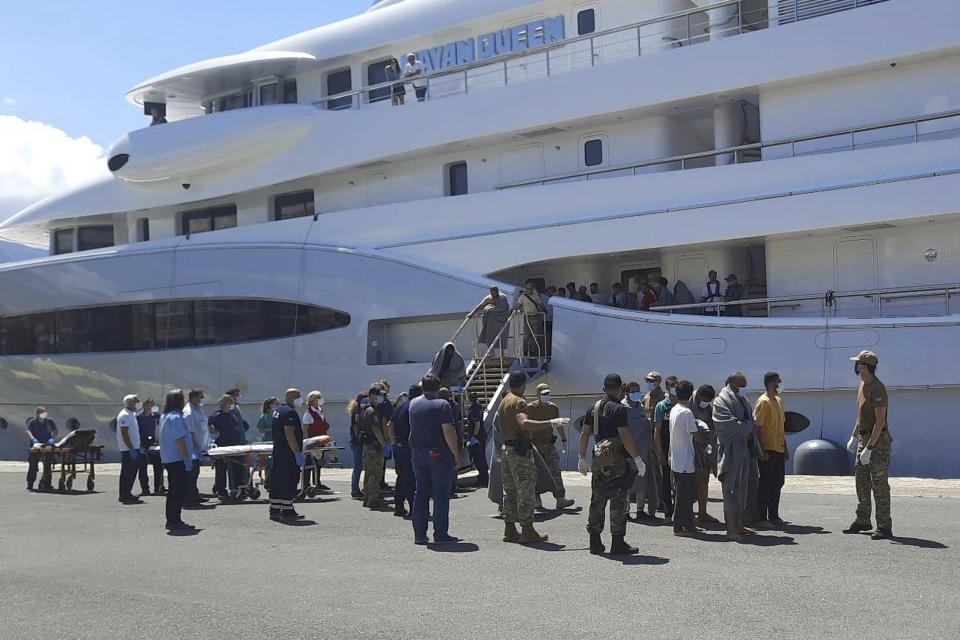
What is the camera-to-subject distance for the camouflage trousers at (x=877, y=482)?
9.17m

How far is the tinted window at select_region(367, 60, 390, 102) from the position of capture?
22.1m

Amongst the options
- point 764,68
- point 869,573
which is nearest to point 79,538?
point 869,573

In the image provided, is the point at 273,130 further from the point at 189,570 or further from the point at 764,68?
the point at 189,570

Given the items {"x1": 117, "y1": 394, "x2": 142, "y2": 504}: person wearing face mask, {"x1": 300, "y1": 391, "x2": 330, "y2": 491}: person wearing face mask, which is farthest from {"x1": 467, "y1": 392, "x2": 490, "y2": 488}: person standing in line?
{"x1": 117, "y1": 394, "x2": 142, "y2": 504}: person wearing face mask

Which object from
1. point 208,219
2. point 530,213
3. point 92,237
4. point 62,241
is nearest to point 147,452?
point 530,213

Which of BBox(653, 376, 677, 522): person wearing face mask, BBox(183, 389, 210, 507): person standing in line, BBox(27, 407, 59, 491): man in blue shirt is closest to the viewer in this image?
BBox(653, 376, 677, 522): person wearing face mask

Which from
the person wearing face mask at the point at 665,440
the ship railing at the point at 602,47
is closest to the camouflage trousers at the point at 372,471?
the person wearing face mask at the point at 665,440

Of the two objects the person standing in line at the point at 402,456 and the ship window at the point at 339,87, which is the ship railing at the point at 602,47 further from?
the person standing in line at the point at 402,456

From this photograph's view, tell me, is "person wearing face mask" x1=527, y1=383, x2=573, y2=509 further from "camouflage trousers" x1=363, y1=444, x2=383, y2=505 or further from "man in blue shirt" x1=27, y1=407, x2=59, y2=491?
"man in blue shirt" x1=27, y1=407, x2=59, y2=491

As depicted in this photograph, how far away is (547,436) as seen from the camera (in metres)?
10.5

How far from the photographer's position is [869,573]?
7684 mm

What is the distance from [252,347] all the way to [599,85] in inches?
314

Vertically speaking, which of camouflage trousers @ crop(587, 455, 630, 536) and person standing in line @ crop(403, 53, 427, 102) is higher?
person standing in line @ crop(403, 53, 427, 102)

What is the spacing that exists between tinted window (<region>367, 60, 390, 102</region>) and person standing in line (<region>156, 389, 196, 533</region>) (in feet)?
38.2
